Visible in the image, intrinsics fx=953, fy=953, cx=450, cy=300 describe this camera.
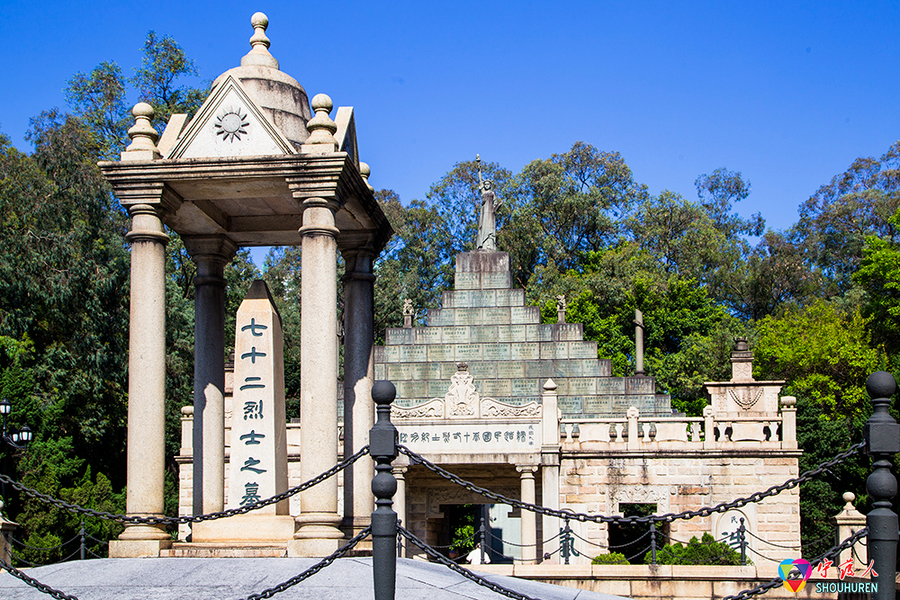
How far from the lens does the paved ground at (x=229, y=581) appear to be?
24.3 ft

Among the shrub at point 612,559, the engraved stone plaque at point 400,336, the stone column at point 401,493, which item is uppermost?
the engraved stone plaque at point 400,336

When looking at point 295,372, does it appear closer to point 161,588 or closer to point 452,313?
point 452,313

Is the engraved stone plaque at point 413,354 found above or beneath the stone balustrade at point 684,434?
above

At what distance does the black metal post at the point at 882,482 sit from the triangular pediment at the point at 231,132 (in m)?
6.27

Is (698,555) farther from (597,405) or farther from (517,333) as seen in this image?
(517,333)

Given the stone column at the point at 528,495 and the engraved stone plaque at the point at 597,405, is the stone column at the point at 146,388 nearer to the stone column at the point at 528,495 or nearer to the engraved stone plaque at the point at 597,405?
the stone column at the point at 528,495

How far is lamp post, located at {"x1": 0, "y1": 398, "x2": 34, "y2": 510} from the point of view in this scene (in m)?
19.9

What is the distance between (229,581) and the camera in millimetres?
7754

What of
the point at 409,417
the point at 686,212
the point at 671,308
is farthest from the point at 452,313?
the point at 686,212

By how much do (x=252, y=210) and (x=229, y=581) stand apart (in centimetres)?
504

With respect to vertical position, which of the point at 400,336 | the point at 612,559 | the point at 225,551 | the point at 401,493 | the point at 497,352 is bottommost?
the point at 612,559

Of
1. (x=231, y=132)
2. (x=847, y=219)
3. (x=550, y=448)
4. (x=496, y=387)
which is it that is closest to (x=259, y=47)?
(x=231, y=132)

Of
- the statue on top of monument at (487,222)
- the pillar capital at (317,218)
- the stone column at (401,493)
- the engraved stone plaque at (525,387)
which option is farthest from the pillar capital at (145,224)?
the statue on top of monument at (487,222)

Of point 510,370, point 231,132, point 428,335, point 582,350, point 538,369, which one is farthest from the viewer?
point 428,335
